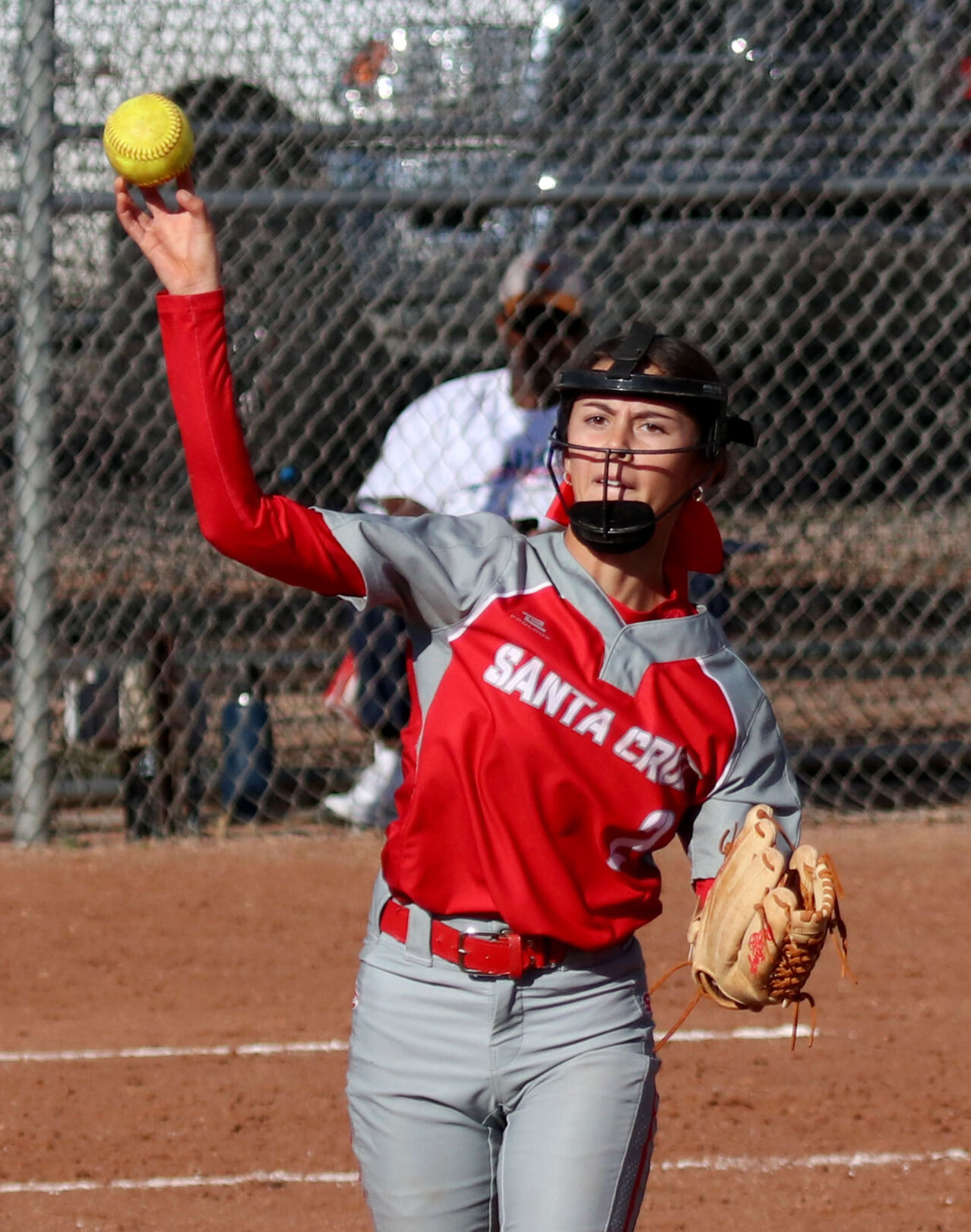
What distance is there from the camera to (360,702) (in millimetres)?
6012

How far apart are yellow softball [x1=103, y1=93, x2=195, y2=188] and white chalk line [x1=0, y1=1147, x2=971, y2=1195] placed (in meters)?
1.98

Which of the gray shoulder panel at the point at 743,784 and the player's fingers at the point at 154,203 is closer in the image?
the player's fingers at the point at 154,203

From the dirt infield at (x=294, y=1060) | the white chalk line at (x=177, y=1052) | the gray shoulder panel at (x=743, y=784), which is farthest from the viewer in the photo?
the white chalk line at (x=177, y=1052)

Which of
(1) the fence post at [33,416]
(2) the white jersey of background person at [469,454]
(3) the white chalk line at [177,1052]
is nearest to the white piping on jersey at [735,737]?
(3) the white chalk line at [177,1052]

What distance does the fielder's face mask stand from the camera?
2.25 metres

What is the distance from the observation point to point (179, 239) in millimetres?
2109

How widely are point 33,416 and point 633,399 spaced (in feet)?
12.3

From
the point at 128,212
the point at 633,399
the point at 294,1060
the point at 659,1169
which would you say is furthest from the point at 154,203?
the point at 294,1060

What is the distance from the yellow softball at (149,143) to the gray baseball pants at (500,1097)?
1.05 meters

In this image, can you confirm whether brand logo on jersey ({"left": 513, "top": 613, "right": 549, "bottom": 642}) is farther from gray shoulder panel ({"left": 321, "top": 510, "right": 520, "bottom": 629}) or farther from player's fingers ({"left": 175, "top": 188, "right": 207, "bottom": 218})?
player's fingers ({"left": 175, "top": 188, "right": 207, "bottom": 218})

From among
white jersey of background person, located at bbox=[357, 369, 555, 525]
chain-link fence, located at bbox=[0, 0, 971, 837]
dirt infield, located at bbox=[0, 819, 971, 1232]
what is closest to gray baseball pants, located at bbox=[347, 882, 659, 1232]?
dirt infield, located at bbox=[0, 819, 971, 1232]

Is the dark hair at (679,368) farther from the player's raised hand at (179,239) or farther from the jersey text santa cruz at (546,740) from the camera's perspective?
the player's raised hand at (179,239)

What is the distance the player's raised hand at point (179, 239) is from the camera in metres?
2.09

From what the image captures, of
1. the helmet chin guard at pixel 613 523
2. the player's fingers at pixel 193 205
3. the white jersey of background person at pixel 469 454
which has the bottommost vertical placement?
the white jersey of background person at pixel 469 454
